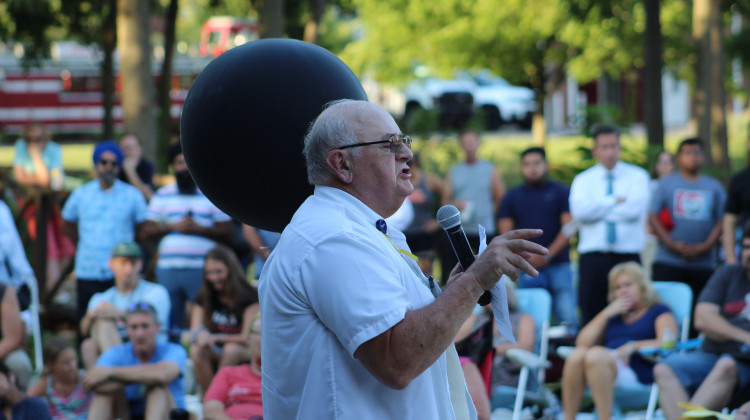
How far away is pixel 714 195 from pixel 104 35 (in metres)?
12.5

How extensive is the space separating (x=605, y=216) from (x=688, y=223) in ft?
2.83

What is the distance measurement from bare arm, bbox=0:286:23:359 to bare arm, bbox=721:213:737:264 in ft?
16.6

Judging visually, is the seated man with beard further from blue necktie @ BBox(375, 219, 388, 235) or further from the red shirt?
blue necktie @ BBox(375, 219, 388, 235)

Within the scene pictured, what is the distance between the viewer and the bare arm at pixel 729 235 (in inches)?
306

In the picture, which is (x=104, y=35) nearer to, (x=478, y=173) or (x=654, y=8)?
(x=654, y=8)

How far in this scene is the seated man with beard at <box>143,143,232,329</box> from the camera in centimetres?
793

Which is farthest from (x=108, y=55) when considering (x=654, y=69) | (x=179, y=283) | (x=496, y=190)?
(x=179, y=283)

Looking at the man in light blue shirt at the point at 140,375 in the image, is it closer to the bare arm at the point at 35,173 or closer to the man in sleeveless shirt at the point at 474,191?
the man in sleeveless shirt at the point at 474,191

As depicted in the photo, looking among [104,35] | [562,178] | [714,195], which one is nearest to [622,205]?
[714,195]

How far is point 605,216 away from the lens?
7855 millimetres

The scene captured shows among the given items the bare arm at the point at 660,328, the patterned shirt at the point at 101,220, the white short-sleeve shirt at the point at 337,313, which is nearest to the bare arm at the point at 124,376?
the patterned shirt at the point at 101,220

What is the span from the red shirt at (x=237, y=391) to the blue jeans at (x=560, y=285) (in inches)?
110

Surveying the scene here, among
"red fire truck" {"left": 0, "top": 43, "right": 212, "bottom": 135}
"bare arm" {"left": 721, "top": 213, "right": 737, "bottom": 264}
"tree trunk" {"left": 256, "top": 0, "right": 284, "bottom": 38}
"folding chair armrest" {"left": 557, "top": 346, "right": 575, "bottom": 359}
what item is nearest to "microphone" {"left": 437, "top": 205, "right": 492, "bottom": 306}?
"folding chair armrest" {"left": 557, "top": 346, "right": 575, "bottom": 359}

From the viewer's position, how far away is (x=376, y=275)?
96.3 inches
